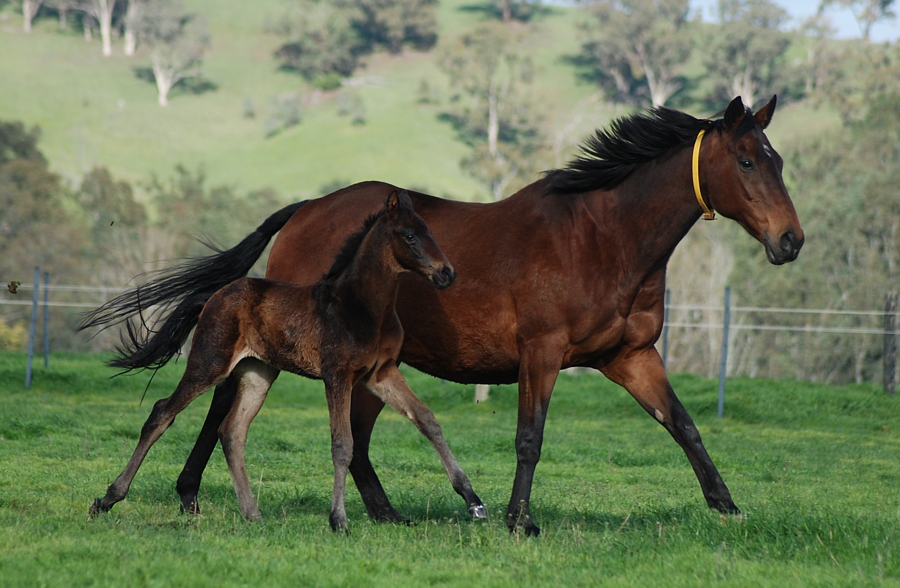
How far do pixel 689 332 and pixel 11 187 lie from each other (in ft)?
94.1

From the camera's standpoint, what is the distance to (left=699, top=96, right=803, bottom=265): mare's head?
5871 mm

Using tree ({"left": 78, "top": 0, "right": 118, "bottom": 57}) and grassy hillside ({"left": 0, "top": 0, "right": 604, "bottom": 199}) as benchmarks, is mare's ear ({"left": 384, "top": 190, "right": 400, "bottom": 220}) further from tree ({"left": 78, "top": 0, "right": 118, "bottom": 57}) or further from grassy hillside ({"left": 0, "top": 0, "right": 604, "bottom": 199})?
tree ({"left": 78, "top": 0, "right": 118, "bottom": 57})

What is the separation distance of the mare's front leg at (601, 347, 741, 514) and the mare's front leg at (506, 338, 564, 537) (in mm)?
538

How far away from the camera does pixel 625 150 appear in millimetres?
6660

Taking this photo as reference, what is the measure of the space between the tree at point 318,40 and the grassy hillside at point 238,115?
1.66 metres

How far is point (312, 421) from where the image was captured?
45.3 ft

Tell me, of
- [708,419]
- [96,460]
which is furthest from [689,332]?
[96,460]

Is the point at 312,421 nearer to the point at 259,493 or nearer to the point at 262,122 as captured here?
the point at 259,493

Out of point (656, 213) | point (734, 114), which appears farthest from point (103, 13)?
point (734, 114)

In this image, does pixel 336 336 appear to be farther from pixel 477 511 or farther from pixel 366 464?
pixel 477 511

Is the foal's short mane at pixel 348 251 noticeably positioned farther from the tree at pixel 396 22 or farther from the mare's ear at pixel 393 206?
the tree at pixel 396 22

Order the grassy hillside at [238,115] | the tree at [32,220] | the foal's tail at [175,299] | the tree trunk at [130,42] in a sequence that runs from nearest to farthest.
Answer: the foal's tail at [175,299], the tree at [32,220], the grassy hillside at [238,115], the tree trunk at [130,42]

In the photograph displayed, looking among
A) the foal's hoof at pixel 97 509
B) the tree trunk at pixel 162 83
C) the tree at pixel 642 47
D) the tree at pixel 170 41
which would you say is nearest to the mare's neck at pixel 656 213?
the foal's hoof at pixel 97 509

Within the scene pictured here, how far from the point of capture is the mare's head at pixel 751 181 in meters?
5.87
